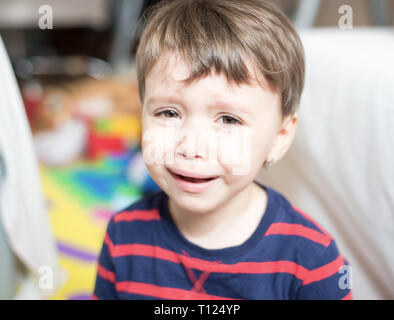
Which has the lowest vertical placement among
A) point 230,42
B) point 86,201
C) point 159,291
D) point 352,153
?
point 159,291

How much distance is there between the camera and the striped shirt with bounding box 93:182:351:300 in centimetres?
67

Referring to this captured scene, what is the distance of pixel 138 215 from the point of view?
761mm

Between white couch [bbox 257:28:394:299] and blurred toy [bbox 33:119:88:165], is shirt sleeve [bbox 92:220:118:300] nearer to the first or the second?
white couch [bbox 257:28:394:299]

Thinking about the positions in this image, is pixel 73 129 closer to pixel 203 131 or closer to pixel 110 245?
pixel 110 245

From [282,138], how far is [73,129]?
1.18 metres

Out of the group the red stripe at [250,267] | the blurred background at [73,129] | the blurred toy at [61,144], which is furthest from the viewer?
the blurred toy at [61,144]

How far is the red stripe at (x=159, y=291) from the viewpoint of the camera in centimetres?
69

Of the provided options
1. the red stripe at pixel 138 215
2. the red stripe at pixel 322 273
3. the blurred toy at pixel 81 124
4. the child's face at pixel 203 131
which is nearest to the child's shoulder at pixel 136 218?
the red stripe at pixel 138 215

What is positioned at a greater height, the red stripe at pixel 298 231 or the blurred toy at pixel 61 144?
the blurred toy at pixel 61 144

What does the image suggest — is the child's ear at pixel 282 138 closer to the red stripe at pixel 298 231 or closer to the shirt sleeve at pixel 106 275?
the red stripe at pixel 298 231

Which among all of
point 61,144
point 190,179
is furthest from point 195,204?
point 61,144

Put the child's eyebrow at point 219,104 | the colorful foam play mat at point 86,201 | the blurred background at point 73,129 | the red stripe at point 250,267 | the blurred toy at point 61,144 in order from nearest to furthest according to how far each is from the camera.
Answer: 1. the child's eyebrow at point 219,104
2. the red stripe at point 250,267
3. the blurred background at point 73,129
4. the colorful foam play mat at point 86,201
5. the blurred toy at point 61,144

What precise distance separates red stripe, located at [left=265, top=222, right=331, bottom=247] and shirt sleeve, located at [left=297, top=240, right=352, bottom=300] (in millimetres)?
16
